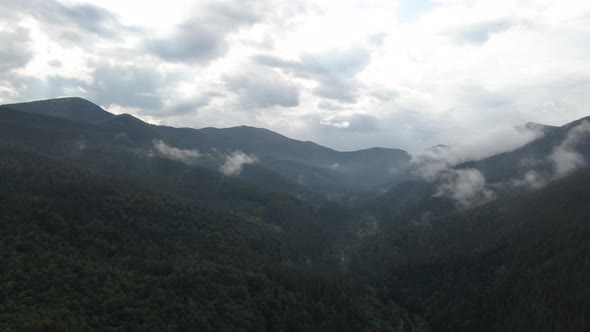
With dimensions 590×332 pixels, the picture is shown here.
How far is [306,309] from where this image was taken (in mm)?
171625

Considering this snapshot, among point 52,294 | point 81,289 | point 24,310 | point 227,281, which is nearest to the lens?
point 24,310

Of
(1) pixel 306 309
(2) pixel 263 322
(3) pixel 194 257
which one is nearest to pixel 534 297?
(1) pixel 306 309

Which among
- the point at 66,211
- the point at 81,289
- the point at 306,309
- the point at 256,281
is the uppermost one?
the point at 66,211

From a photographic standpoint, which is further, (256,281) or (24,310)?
(256,281)

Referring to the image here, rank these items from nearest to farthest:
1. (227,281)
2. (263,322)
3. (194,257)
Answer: (263,322)
(227,281)
(194,257)

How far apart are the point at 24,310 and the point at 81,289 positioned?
20801 millimetres

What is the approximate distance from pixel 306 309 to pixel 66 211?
12661 cm

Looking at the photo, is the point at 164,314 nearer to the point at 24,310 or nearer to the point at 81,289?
the point at 81,289

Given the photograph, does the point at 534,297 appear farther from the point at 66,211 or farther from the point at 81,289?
the point at 66,211

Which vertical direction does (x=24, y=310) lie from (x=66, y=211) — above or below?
below

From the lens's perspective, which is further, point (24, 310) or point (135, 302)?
point (135, 302)

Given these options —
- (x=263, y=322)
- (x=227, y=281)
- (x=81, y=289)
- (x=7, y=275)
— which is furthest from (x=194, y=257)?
(x=7, y=275)

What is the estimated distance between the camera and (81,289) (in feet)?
408

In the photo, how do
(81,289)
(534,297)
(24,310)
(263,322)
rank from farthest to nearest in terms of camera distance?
(534,297), (263,322), (81,289), (24,310)
